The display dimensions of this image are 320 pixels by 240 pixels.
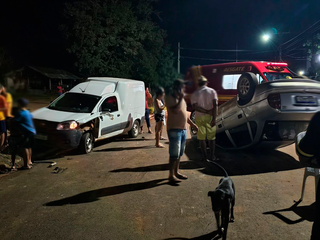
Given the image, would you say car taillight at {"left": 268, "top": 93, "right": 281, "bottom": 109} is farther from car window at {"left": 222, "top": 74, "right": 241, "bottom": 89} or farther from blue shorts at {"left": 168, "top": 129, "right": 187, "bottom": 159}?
car window at {"left": 222, "top": 74, "right": 241, "bottom": 89}

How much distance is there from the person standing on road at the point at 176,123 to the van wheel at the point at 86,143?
2.89m

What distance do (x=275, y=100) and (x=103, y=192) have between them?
2.87 meters

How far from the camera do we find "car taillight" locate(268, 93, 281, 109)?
3455 mm

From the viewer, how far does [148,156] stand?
22.1 ft

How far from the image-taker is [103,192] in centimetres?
446

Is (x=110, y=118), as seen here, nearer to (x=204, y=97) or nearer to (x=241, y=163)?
(x=241, y=163)

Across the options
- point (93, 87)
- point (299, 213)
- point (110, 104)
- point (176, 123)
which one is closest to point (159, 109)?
point (176, 123)

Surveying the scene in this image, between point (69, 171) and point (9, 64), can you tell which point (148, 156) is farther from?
point (9, 64)

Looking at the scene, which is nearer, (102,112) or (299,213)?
(299,213)

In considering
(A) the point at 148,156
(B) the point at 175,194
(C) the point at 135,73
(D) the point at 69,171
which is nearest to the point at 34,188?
(D) the point at 69,171

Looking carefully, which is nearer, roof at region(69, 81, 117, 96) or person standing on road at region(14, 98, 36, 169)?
person standing on road at region(14, 98, 36, 169)

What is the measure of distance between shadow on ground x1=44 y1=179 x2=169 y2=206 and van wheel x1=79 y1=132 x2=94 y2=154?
2.51 meters

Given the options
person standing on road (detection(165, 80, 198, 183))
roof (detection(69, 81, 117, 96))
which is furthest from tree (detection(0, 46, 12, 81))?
roof (detection(69, 81, 117, 96))

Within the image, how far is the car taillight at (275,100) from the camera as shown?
3455 mm
